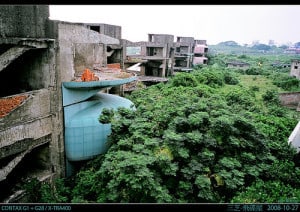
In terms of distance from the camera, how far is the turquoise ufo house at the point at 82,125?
31.5 ft

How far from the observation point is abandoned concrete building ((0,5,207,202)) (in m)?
7.69

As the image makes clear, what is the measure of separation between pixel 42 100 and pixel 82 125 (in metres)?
1.76

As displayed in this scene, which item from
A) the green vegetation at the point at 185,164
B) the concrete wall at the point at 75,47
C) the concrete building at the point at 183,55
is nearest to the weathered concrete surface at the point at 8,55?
the concrete wall at the point at 75,47

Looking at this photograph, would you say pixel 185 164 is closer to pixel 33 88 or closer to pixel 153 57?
pixel 33 88

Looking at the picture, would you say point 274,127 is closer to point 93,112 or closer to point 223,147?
point 223,147

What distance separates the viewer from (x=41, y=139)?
349 inches

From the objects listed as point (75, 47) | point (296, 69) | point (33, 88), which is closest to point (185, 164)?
point (33, 88)

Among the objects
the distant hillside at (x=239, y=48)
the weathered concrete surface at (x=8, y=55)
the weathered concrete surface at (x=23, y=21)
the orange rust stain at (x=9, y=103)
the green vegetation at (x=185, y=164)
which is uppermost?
the distant hillside at (x=239, y=48)

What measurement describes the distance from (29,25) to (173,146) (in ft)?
18.8

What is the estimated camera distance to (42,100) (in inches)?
340

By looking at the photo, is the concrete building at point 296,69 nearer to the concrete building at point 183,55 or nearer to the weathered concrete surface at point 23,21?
the concrete building at point 183,55

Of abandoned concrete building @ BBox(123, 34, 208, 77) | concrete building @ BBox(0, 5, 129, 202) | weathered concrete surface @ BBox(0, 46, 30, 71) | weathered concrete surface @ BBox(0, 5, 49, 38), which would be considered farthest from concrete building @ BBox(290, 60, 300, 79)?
weathered concrete surface @ BBox(0, 46, 30, 71)
